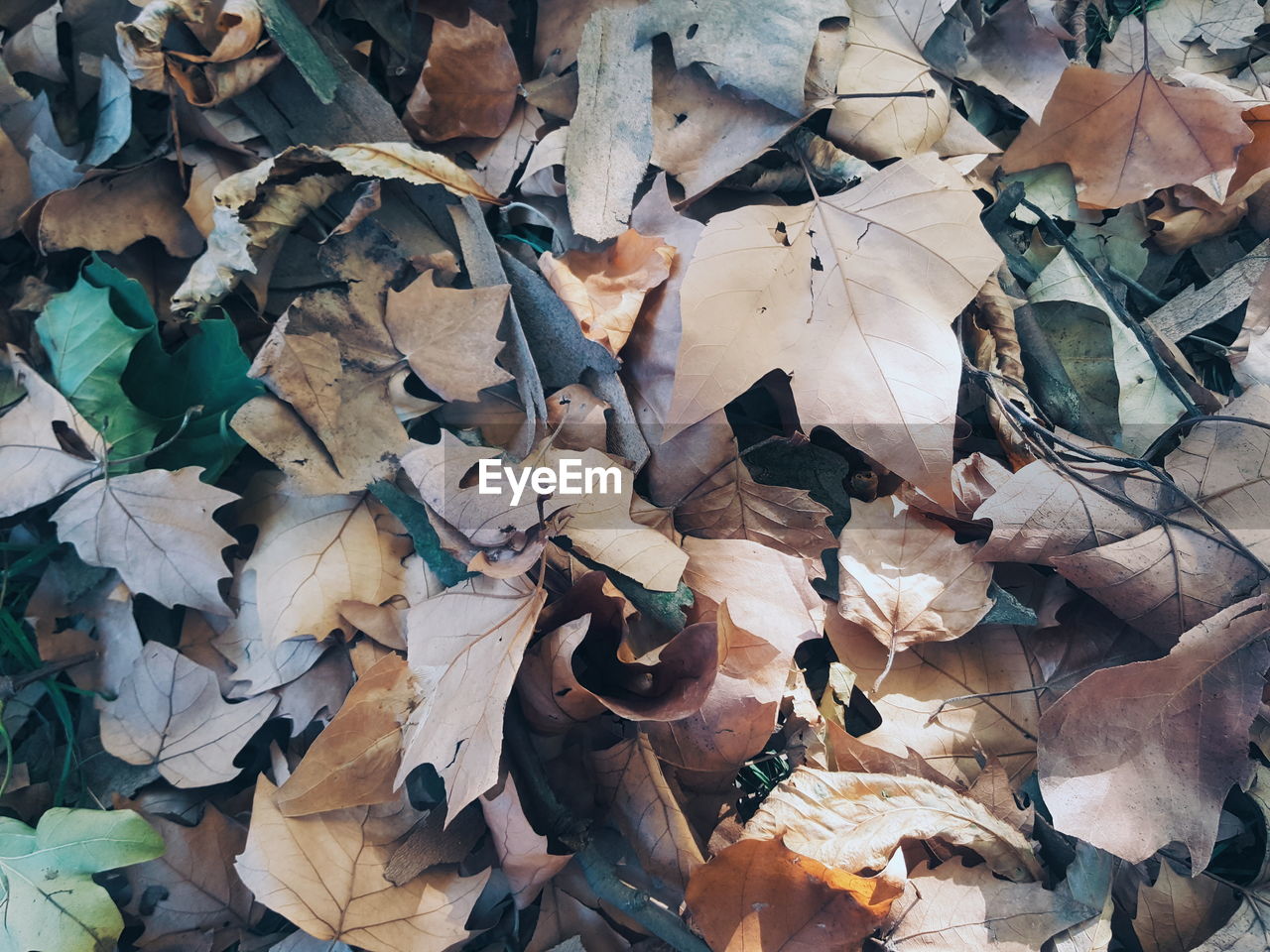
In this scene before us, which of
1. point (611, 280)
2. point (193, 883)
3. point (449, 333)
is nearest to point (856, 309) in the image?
point (611, 280)

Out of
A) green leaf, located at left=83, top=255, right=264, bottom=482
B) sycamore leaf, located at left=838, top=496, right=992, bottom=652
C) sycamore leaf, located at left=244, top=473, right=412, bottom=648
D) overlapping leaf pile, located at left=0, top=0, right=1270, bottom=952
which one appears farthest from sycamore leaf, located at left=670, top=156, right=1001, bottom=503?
green leaf, located at left=83, top=255, right=264, bottom=482

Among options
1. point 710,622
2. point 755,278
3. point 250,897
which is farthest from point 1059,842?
point 250,897

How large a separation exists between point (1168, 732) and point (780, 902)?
0.62m

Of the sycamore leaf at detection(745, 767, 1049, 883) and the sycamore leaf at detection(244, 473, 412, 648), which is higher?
the sycamore leaf at detection(244, 473, 412, 648)

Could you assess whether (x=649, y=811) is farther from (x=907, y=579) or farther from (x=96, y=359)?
(x=96, y=359)

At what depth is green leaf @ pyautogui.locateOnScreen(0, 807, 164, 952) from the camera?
118 cm

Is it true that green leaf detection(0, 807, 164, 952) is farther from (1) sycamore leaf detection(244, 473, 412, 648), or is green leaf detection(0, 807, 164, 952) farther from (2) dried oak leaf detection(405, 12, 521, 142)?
(2) dried oak leaf detection(405, 12, 521, 142)

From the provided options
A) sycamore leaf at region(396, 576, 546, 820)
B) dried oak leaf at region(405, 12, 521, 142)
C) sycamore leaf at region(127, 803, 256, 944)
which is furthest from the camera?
dried oak leaf at region(405, 12, 521, 142)

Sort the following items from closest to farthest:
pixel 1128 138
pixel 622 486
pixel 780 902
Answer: pixel 780 902
pixel 622 486
pixel 1128 138

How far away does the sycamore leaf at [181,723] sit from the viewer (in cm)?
132

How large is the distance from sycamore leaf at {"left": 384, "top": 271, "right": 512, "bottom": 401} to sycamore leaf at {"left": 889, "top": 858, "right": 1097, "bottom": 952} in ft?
3.31

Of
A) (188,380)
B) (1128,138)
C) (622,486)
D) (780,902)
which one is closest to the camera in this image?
(780,902)

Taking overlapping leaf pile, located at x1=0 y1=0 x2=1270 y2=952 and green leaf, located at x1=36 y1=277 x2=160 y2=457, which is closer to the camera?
overlapping leaf pile, located at x1=0 y1=0 x2=1270 y2=952

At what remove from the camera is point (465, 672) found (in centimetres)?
117
